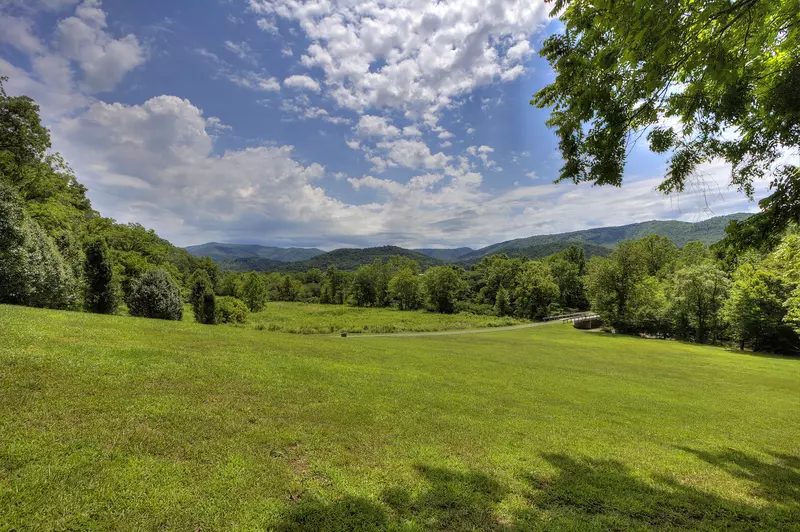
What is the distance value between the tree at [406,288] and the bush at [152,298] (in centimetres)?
6308

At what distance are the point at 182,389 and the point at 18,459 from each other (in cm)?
364

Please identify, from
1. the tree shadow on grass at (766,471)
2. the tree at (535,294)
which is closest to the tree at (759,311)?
the tree shadow on grass at (766,471)

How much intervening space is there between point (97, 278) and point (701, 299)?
62.4m

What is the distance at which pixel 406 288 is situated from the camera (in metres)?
86.1

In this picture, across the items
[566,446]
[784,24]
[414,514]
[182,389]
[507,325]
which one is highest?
[784,24]

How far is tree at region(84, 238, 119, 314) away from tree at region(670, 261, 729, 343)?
59721 mm

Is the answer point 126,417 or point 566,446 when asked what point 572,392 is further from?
point 126,417

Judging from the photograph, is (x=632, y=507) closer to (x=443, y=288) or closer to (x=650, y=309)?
(x=650, y=309)

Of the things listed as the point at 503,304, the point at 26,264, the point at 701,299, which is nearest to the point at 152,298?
the point at 26,264

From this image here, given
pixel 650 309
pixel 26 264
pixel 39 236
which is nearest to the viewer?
pixel 26 264

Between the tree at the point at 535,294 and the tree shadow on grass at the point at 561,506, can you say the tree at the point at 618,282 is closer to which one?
the tree at the point at 535,294

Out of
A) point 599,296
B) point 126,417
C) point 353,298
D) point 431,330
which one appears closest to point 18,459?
point 126,417

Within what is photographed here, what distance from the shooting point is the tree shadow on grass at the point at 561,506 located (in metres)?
4.83

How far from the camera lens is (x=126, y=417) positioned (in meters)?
6.60
